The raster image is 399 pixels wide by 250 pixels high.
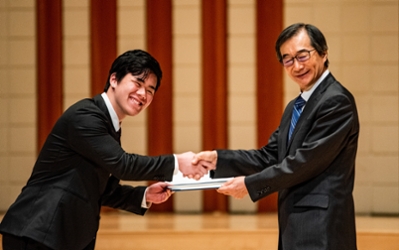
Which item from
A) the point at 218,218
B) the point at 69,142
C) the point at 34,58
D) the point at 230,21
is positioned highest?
the point at 230,21

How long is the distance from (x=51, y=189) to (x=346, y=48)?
10.6 ft

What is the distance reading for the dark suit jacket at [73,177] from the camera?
2.36 m

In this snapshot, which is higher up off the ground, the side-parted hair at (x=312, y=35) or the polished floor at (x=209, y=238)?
the side-parted hair at (x=312, y=35)

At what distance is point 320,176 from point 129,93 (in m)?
0.87

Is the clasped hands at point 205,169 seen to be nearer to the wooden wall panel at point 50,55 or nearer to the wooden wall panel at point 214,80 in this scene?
the wooden wall panel at point 214,80

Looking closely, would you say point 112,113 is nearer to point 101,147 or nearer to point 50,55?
point 101,147

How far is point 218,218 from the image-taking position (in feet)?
15.4

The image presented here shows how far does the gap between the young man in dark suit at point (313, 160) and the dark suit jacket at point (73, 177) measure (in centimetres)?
54

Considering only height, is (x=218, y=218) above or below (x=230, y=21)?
below

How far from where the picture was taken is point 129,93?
2609mm

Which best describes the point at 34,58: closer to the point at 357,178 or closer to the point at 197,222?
the point at 197,222

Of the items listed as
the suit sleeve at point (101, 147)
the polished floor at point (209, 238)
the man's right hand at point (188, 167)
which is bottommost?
the polished floor at point (209, 238)

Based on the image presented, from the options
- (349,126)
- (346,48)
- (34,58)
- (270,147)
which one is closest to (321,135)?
(349,126)

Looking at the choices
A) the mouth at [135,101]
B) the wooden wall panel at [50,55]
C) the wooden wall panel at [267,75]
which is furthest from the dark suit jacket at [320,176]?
the wooden wall panel at [50,55]
